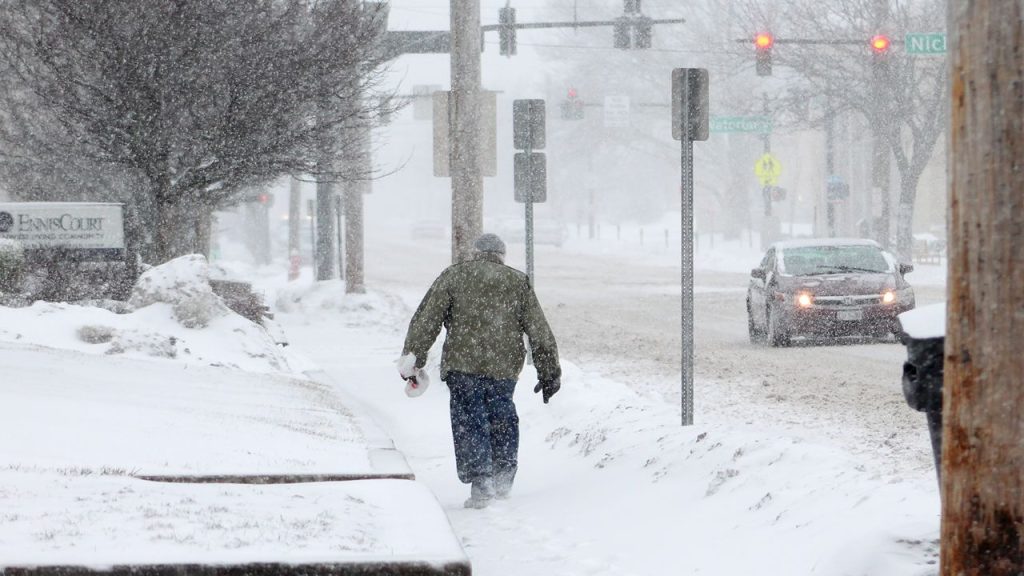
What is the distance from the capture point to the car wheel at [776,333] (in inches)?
749

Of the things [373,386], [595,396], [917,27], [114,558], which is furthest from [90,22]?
A: [917,27]

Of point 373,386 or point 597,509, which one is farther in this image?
point 373,386

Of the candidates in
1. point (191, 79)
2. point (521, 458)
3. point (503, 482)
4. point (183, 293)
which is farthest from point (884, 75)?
point (503, 482)

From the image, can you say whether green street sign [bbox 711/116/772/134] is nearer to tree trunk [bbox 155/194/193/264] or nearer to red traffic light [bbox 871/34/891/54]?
red traffic light [bbox 871/34/891/54]

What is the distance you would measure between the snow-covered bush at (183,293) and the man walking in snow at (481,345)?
7.53 metres

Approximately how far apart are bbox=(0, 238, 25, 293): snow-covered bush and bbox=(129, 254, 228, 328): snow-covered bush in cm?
209

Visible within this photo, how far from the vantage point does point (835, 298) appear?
1881cm

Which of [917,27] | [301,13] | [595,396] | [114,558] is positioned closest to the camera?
[114,558]

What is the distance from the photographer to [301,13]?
19828 millimetres

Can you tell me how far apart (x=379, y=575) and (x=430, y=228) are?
85.7m

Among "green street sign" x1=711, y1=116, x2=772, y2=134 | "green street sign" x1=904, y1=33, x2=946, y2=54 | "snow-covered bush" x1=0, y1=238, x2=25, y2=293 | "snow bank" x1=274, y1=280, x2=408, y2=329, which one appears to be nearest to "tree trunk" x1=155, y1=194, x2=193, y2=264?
"snow-covered bush" x1=0, y1=238, x2=25, y2=293

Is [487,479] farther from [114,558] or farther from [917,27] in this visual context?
A: [917,27]

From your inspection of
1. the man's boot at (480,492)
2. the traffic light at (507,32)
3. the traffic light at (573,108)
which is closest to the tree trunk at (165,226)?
the traffic light at (507,32)

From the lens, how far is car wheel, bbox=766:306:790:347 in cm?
1903
